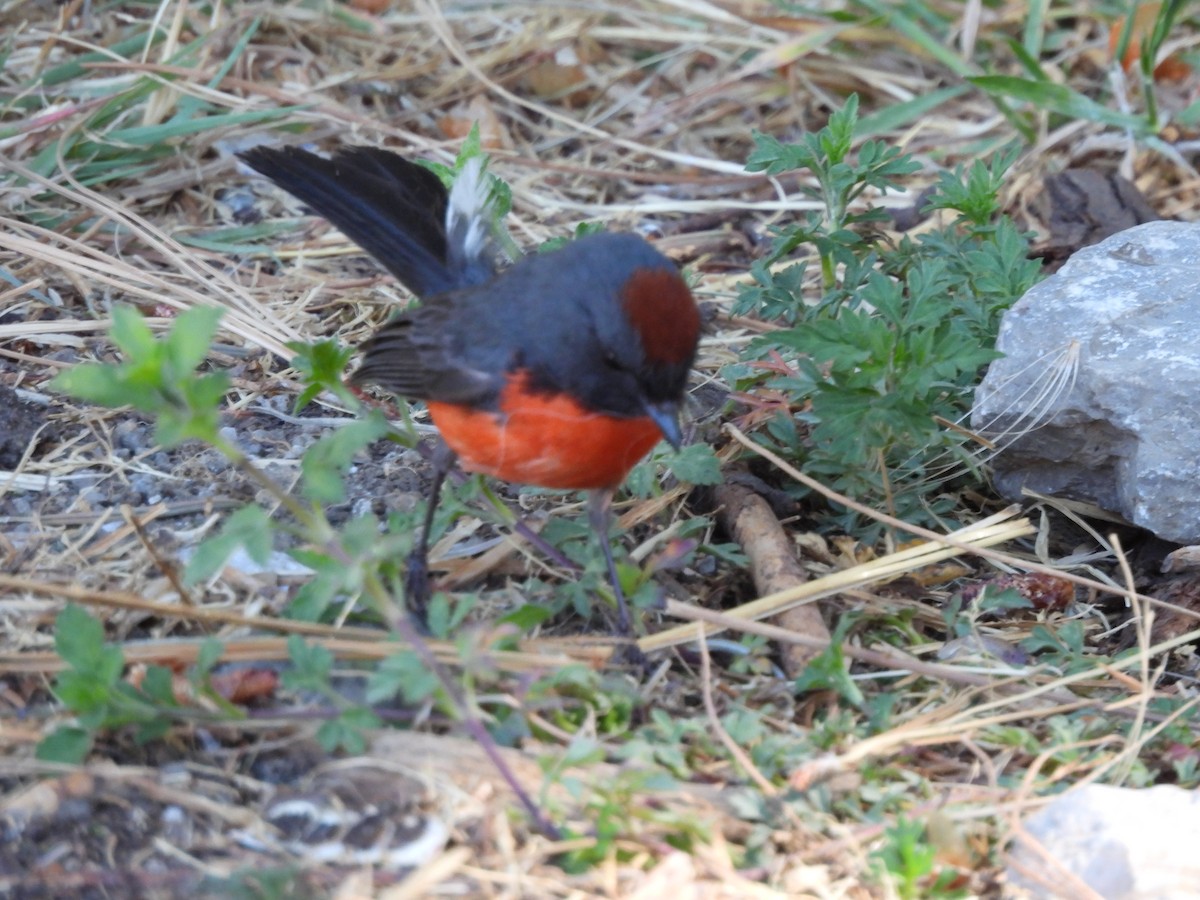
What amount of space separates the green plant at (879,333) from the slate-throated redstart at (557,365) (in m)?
0.53

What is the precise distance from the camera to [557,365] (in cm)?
339

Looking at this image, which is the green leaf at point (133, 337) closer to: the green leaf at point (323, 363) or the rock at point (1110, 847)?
the green leaf at point (323, 363)

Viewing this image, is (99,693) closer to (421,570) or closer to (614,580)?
(421,570)

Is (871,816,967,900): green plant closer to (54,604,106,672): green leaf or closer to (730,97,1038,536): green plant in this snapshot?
(730,97,1038,536): green plant

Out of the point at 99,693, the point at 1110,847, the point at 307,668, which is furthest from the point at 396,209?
the point at 1110,847

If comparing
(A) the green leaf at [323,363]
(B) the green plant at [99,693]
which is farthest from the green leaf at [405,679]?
(A) the green leaf at [323,363]

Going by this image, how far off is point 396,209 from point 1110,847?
280cm

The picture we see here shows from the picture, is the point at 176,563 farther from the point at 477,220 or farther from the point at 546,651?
the point at 477,220

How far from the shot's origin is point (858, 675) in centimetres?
338

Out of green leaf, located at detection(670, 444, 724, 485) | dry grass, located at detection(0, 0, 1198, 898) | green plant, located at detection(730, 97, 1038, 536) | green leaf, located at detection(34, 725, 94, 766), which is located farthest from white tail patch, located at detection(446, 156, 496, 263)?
green leaf, located at detection(34, 725, 94, 766)

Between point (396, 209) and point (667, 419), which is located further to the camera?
point (396, 209)

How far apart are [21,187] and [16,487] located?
1.74 metres

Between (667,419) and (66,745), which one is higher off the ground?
(667,419)

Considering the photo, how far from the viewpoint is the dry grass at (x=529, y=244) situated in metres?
2.75
